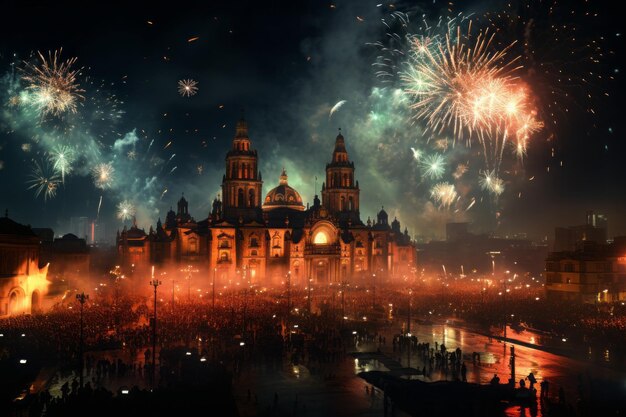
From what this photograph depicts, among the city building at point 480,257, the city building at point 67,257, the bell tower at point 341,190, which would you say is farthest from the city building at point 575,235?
the city building at point 67,257

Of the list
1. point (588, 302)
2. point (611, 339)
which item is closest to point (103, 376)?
point (611, 339)

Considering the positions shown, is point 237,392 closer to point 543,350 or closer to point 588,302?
point 543,350

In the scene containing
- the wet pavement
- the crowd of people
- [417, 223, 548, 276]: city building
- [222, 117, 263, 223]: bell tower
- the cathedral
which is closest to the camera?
the wet pavement

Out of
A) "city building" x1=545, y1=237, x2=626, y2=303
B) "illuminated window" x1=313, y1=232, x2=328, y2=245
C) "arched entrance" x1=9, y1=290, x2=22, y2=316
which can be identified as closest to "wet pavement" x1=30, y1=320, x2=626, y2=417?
"arched entrance" x1=9, y1=290, x2=22, y2=316

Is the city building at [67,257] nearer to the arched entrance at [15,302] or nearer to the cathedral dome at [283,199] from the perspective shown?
the arched entrance at [15,302]

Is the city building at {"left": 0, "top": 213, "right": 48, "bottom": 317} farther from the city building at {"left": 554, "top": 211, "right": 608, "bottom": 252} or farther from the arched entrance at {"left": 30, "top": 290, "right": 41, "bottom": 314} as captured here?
the city building at {"left": 554, "top": 211, "right": 608, "bottom": 252}

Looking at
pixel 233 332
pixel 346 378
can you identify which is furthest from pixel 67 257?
pixel 346 378

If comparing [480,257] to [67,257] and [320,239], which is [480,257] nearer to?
[320,239]
